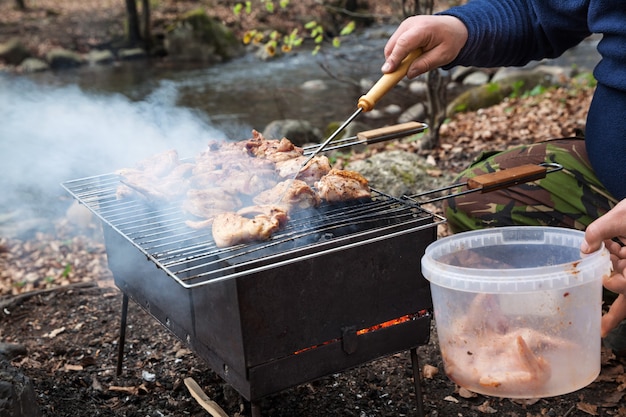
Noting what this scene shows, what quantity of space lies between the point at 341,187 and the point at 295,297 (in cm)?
56

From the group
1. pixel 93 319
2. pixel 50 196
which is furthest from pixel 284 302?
pixel 50 196

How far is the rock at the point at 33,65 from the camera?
1670cm

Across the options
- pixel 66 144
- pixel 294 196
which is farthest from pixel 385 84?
pixel 66 144

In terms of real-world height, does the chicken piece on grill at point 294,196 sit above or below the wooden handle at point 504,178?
below

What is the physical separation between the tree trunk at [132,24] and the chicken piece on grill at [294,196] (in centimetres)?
1739

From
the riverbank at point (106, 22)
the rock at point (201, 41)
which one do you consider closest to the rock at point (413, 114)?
the riverbank at point (106, 22)

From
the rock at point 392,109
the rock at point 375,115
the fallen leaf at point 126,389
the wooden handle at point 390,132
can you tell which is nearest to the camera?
the wooden handle at point 390,132

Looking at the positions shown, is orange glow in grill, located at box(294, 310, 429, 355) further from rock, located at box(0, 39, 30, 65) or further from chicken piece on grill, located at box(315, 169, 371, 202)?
rock, located at box(0, 39, 30, 65)

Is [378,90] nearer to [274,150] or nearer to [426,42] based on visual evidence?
[426,42]

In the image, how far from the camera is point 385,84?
2.78 m

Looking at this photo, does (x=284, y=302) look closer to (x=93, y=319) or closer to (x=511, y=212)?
(x=511, y=212)

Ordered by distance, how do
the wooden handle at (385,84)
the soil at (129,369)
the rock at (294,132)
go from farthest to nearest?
the rock at (294,132), the soil at (129,369), the wooden handle at (385,84)

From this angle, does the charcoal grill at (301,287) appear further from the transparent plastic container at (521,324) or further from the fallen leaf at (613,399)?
the fallen leaf at (613,399)

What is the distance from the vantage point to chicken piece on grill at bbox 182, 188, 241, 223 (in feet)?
8.96
